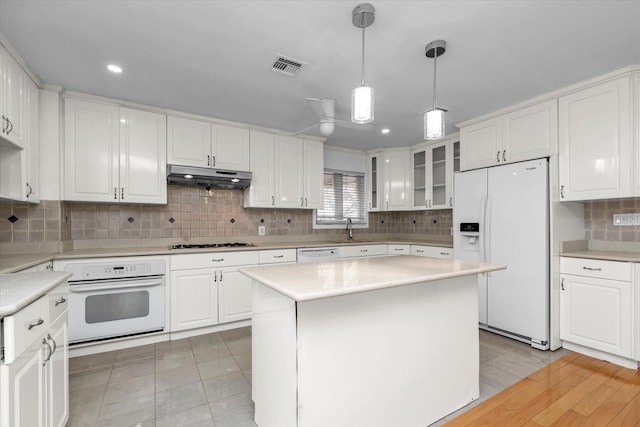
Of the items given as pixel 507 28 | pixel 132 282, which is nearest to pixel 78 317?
pixel 132 282

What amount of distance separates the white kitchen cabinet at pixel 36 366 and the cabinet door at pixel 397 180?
13.4ft

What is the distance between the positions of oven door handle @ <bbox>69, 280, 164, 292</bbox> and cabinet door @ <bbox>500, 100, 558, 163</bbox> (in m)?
3.78

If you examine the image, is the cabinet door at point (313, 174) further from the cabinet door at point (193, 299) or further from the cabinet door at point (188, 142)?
the cabinet door at point (193, 299)

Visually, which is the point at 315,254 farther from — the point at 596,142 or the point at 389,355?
the point at 596,142

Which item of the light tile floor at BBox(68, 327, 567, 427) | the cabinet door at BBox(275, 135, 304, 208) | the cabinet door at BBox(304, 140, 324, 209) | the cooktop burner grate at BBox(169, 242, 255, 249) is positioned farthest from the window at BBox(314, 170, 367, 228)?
the light tile floor at BBox(68, 327, 567, 427)

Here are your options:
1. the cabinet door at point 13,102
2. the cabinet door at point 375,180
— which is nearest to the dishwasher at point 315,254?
the cabinet door at point 375,180

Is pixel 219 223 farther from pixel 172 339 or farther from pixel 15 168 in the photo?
pixel 15 168

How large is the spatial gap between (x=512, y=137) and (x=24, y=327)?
3899mm

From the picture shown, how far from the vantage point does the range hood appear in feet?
10.6

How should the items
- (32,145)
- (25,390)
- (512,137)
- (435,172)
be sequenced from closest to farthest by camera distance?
(25,390) → (32,145) → (512,137) → (435,172)

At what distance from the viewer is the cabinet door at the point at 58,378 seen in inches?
56.9

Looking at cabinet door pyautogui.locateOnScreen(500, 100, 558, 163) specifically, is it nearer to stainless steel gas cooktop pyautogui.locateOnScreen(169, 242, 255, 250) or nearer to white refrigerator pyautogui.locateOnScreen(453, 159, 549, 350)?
white refrigerator pyautogui.locateOnScreen(453, 159, 549, 350)

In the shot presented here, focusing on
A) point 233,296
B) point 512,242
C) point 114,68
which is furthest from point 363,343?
point 114,68

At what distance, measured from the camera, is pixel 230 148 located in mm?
3654
